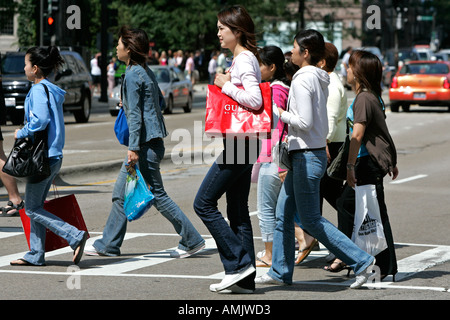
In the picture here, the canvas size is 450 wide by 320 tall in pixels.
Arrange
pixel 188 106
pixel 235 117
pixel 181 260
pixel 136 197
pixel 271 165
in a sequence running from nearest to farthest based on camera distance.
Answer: pixel 235 117 → pixel 271 165 → pixel 136 197 → pixel 181 260 → pixel 188 106

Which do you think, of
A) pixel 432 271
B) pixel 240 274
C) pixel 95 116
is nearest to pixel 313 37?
pixel 240 274

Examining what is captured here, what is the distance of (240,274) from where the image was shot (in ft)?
21.6

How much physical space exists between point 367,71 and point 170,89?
22.5 m

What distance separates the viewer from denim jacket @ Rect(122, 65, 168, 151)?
8000 mm

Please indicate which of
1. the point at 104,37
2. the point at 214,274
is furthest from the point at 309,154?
the point at 104,37

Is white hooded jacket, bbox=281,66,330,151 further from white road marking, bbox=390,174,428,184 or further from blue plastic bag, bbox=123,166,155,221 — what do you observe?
white road marking, bbox=390,174,428,184

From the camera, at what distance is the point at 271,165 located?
309 inches

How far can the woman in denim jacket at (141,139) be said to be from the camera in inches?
317

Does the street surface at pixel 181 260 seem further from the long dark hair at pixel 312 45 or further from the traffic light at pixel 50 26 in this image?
the traffic light at pixel 50 26

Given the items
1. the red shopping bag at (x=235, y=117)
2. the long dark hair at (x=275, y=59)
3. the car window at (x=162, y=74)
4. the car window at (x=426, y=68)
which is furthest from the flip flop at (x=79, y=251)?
the car window at (x=426, y=68)

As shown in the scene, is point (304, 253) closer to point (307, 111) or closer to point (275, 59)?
point (275, 59)

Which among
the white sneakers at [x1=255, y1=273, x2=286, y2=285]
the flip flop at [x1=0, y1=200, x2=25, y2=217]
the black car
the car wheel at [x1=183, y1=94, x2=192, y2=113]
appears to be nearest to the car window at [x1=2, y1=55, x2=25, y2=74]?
Answer: the black car

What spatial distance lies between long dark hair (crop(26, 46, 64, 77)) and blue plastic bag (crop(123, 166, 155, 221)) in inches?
40.8
